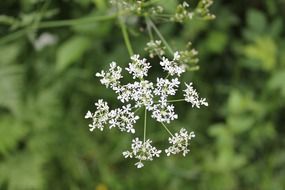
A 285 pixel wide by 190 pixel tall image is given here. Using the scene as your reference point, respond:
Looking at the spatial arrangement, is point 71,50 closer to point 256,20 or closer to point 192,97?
point 256,20

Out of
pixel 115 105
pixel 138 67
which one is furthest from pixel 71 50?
pixel 138 67

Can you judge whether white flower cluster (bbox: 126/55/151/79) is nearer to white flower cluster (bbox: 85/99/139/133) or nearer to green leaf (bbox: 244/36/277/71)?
white flower cluster (bbox: 85/99/139/133)

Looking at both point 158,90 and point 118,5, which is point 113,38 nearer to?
point 118,5

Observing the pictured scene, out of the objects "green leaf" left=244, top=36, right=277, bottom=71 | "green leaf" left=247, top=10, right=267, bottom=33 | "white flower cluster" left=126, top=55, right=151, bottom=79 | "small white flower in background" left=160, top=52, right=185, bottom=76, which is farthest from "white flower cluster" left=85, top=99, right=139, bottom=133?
"green leaf" left=247, top=10, right=267, bottom=33

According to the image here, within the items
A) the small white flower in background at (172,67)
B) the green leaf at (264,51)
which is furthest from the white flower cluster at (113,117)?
the green leaf at (264,51)

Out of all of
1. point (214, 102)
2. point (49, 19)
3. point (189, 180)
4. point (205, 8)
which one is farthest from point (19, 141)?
point (205, 8)
